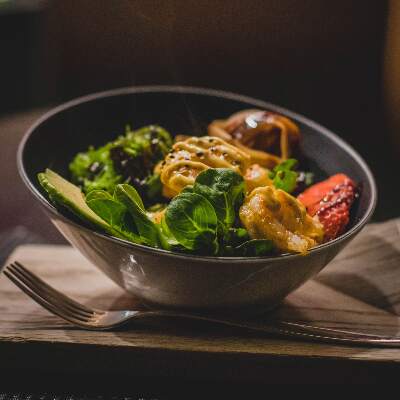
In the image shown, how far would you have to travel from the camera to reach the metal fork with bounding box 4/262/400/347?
1.01 meters

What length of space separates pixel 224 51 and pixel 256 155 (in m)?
1.70

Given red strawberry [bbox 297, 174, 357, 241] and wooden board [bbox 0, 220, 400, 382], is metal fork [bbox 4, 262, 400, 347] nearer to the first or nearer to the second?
wooden board [bbox 0, 220, 400, 382]

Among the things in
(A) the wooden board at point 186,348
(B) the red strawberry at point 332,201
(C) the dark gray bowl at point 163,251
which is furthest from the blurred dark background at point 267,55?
(A) the wooden board at point 186,348

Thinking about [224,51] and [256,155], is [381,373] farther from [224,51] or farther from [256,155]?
[224,51]

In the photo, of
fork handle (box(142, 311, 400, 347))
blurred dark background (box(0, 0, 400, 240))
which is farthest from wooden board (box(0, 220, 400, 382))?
blurred dark background (box(0, 0, 400, 240))

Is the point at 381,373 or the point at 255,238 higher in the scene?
the point at 255,238

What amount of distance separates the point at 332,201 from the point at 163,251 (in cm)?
41

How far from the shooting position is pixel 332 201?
1.15 meters

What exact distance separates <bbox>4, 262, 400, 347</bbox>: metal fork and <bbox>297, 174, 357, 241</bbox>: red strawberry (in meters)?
0.17

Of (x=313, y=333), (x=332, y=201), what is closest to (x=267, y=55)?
(x=332, y=201)

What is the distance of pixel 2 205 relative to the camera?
5.53 ft

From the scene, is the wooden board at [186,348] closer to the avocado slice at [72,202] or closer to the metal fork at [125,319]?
the metal fork at [125,319]

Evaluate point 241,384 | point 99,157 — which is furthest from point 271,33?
point 241,384

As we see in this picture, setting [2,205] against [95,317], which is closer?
[95,317]
